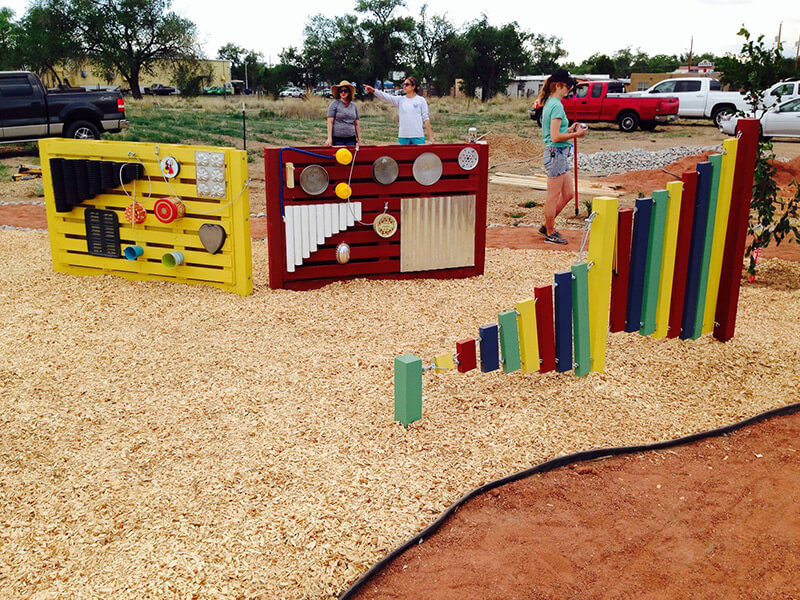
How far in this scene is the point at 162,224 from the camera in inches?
255

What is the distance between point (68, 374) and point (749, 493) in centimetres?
397

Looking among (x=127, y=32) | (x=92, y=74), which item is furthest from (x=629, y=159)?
(x=92, y=74)

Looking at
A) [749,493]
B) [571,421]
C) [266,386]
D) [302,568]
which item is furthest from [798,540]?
[266,386]

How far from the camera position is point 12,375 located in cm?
461

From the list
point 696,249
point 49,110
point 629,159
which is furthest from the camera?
point 629,159

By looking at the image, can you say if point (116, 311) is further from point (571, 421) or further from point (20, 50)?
point (20, 50)

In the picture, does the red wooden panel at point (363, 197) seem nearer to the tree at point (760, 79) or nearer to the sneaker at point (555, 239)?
the sneaker at point (555, 239)

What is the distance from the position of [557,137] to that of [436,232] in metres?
2.09

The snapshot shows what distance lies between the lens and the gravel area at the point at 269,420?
2938mm

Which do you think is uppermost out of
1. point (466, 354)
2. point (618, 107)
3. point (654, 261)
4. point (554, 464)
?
point (618, 107)

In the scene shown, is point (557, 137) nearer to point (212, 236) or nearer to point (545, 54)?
point (212, 236)

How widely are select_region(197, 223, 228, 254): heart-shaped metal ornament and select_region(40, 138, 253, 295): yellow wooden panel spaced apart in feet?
0.15

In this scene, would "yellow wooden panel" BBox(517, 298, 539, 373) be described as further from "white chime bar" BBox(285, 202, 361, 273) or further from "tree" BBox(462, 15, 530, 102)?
"tree" BBox(462, 15, 530, 102)

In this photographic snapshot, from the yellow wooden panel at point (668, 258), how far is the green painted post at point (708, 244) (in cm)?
30
